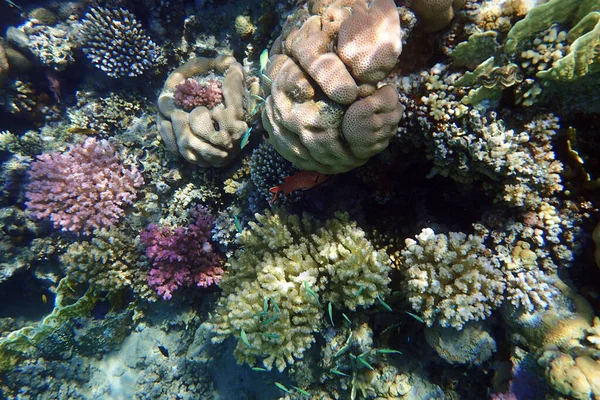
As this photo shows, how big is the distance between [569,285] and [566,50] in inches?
84.6

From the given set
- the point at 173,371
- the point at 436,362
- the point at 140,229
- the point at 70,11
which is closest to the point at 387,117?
the point at 436,362

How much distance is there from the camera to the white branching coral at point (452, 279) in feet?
9.90

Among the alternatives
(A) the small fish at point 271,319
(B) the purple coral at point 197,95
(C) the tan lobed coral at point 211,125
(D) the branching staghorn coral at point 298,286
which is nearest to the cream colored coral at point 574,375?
(D) the branching staghorn coral at point 298,286

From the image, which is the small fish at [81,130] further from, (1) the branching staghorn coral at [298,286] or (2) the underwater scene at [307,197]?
(1) the branching staghorn coral at [298,286]

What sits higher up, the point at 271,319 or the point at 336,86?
the point at 336,86

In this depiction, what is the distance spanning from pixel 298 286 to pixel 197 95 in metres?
3.35

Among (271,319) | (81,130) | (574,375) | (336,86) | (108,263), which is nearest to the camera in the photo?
(574,375)

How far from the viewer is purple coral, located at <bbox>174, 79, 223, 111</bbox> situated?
479cm

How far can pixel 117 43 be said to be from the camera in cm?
563

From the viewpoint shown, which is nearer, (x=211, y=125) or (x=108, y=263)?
(x=211, y=125)

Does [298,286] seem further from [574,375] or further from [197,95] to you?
[197,95]

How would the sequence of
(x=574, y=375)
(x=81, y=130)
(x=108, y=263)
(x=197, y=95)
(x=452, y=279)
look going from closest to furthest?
(x=574, y=375) → (x=452, y=279) → (x=197, y=95) → (x=108, y=263) → (x=81, y=130)

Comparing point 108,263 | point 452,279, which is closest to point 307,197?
point 452,279

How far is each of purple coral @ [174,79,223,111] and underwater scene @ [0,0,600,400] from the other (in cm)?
2
